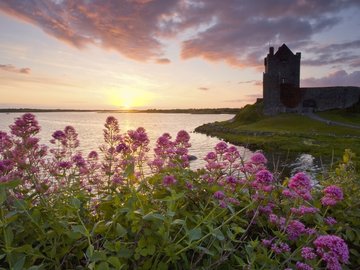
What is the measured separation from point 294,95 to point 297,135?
24.5 metres

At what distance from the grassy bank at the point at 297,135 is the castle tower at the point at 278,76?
3.18m

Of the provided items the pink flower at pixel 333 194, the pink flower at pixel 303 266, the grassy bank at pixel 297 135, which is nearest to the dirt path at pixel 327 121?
the grassy bank at pixel 297 135

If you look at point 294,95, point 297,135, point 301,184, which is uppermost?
point 294,95

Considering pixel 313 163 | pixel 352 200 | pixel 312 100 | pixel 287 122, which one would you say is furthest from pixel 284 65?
pixel 352 200

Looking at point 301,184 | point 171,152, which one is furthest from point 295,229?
point 171,152

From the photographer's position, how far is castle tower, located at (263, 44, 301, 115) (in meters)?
66.5

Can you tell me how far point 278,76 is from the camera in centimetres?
6756

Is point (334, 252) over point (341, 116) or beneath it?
over

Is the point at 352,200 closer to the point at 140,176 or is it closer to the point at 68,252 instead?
the point at 140,176

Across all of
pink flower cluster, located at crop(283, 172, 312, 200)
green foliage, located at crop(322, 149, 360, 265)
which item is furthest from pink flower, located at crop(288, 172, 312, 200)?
green foliage, located at crop(322, 149, 360, 265)

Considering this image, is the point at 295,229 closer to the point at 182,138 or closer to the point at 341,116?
the point at 182,138

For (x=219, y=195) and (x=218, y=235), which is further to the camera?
(x=219, y=195)

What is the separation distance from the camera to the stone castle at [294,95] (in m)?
66.4

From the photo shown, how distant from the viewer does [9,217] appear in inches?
112
